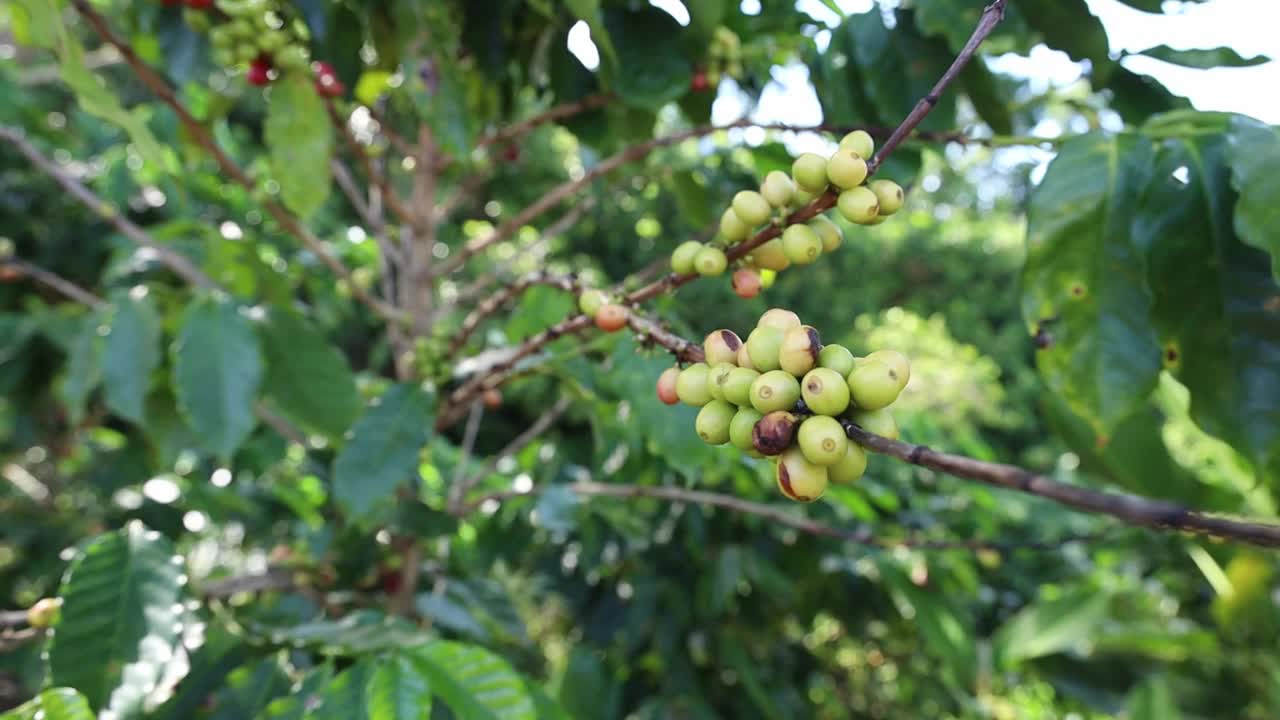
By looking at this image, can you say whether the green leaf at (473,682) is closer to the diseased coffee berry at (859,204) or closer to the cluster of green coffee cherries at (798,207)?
the cluster of green coffee cherries at (798,207)

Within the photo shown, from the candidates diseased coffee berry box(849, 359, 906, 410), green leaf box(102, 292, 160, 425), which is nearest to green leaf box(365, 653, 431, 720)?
diseased coffee berry box(849, 359, 906, 410)

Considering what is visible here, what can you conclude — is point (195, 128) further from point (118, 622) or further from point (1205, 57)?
point (1205, 57)

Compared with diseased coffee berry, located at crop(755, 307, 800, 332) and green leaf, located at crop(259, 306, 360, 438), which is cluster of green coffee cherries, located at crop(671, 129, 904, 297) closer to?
diseased coffee berry, located at crop(755, 307, 800, 332)

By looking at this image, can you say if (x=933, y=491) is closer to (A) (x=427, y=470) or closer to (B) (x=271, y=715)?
(A) (x=427, y=470)

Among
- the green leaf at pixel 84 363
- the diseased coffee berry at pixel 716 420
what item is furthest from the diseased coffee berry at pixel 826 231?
the green leaf at pixel 84 363

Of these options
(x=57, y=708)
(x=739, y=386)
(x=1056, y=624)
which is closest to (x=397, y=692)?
(x=57, y=708)

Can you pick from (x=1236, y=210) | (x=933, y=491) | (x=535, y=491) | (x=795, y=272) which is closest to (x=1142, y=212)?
(x=1236, y=210)
